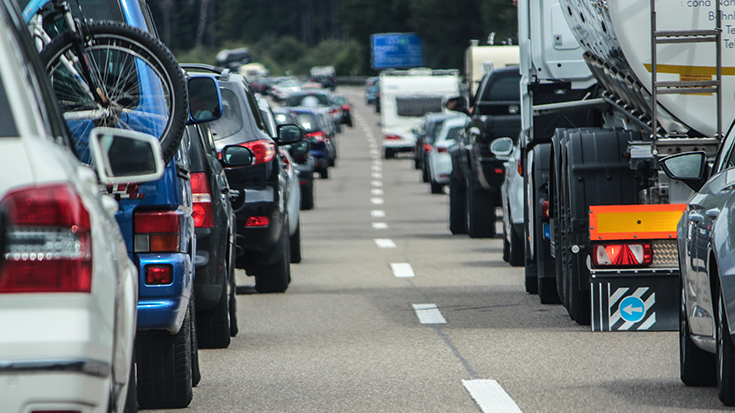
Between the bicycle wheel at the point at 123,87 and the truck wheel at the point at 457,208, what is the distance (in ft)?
43.3

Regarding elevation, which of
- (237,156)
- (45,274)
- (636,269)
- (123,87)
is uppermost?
(123,87)

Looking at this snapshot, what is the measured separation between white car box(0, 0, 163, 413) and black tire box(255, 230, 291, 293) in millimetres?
8877

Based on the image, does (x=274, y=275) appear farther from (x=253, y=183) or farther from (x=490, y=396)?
(x=490, y=396)

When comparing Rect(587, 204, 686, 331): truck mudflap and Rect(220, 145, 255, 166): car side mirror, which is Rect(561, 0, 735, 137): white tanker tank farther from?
Rect(220, 145, 255, 166): car side mirror

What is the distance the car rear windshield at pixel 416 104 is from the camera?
4784 centimetres

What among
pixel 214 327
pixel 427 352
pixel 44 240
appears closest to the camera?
pixel 44 240

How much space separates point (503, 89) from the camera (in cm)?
1886

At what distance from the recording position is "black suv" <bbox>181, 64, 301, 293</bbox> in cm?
1178

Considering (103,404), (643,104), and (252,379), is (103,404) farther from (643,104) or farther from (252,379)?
(643,104)

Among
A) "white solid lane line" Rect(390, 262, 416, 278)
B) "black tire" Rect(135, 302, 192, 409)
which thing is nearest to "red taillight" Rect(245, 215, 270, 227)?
"white solid lane line" Rect(390, 262, 416, 278)

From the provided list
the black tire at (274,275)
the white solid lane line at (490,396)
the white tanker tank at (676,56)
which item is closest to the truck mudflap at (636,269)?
the white tanker tank at (676,56)

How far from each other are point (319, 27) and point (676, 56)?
7542 inches

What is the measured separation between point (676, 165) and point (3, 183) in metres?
4.67

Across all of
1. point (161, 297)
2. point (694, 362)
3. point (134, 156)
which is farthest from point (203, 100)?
point (134, 156)
